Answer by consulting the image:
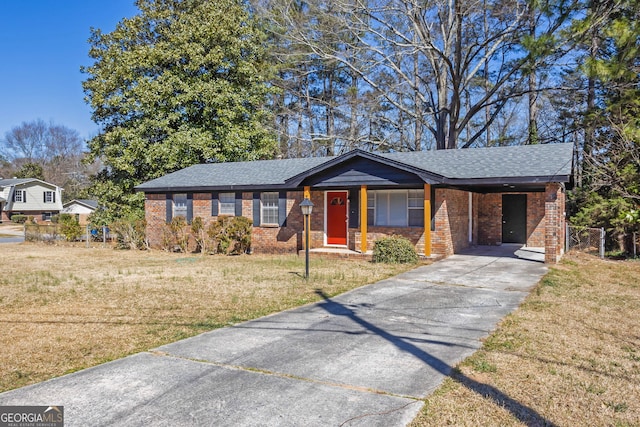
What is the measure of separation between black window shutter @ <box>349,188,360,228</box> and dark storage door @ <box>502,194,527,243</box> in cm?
633

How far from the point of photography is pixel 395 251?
46.6 ft

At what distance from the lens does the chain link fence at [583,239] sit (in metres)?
18.4

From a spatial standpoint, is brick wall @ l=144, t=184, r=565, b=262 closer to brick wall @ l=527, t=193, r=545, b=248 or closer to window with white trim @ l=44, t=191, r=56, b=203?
brick wall @ l=527, t=193, r=545, b=248

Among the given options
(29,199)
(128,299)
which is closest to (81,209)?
(29,199)

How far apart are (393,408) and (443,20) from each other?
83.9 feet

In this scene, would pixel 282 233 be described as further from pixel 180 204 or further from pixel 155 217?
pixel 155 217

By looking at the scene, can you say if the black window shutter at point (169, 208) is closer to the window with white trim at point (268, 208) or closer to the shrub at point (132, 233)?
the shrub at point (132, 233)

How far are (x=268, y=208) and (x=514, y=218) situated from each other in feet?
31.4

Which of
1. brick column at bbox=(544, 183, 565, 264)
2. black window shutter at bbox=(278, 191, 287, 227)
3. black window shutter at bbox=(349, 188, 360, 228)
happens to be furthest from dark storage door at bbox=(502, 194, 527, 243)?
black window shutter at bbox=(278, 191, 287, 227)

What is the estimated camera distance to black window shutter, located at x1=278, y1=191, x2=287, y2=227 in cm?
1762

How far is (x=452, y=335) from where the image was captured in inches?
255

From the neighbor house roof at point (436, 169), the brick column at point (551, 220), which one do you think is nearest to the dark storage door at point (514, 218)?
the neighbor house roof at point (436, 169)

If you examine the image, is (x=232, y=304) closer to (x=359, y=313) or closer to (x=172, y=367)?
(x=359, y=313)

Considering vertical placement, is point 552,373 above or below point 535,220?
below
